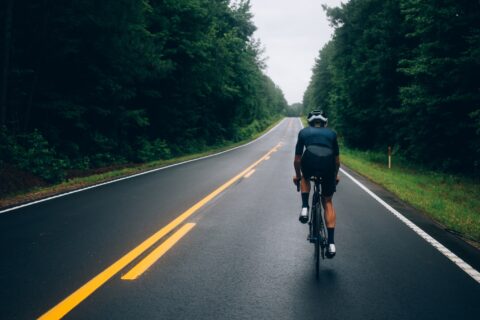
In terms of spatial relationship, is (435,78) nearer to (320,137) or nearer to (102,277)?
(320,137)

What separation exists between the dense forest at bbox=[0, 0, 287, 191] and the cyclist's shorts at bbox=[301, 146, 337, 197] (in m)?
10.9

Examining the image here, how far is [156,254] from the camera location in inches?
216

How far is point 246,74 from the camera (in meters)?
44.2

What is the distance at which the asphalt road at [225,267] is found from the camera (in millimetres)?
3896

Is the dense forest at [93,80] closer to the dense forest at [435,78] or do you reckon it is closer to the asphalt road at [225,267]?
the asphalt road at [225,267]

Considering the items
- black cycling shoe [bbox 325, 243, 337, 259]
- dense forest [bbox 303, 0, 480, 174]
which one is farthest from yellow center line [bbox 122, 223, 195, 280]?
dense forest [bbox 303, 0, 480, 174]

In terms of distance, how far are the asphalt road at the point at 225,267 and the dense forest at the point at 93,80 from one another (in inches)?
300

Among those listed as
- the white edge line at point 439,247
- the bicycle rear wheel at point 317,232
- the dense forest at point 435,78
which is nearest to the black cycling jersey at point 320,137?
the bicycle rear wheel at point 317,232

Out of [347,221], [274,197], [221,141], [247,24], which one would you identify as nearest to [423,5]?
[274,197]

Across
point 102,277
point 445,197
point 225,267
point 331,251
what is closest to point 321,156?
point 331,251

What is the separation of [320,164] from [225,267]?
5.55ft

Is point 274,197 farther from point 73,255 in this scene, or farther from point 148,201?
point 73,255

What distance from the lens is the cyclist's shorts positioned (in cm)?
500

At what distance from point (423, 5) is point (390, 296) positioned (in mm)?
14424
